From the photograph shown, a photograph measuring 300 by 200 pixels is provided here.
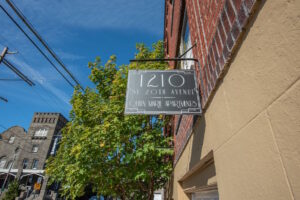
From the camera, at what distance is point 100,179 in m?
5.14

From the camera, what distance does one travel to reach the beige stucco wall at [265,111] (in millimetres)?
847

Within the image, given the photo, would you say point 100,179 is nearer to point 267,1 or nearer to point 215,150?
point 215,150

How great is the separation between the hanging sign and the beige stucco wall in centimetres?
75

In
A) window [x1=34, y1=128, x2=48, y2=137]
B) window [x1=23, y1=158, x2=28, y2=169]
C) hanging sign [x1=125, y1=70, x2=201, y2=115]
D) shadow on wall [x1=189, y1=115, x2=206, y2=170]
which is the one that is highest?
window [x1=34, y1=128, x2=48, y2=137]

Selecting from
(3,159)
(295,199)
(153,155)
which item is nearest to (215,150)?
(295,199)

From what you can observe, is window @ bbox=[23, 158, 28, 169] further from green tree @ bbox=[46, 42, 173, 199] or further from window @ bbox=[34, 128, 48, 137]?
green tree @ bbox=[46, 42, 173, 199]

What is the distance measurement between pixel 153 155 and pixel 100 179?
1.74 metres

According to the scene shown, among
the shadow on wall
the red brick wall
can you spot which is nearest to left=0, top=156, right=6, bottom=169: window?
the shadow on wall

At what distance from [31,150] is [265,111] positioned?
4023 cm

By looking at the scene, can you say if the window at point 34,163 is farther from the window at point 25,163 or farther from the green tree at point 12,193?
the green tree at point 12,193

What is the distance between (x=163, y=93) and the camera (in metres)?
2.40

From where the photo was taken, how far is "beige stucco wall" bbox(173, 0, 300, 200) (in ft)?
2.78

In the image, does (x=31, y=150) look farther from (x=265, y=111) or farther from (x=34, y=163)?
(x=265, y=111)

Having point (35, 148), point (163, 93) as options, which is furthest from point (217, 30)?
A: point (35, 148)
